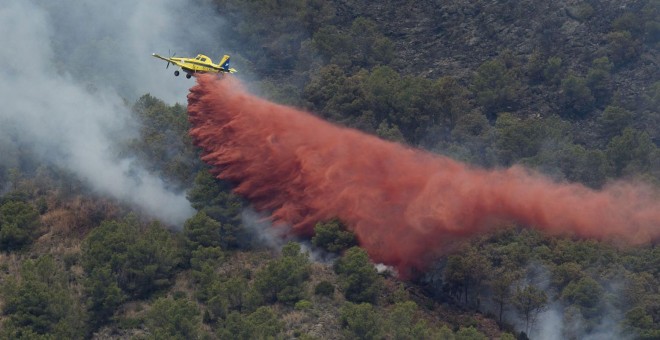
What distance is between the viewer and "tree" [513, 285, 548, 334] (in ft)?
281

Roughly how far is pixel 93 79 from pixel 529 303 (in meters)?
43.3

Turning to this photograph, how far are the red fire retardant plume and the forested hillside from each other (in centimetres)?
122

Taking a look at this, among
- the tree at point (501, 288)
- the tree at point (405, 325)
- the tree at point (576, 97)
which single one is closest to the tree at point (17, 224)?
the tree at point (405, 325)

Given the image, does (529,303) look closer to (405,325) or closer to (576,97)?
(405,325)

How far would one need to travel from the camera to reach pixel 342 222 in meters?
93.4

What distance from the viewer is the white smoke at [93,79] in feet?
330

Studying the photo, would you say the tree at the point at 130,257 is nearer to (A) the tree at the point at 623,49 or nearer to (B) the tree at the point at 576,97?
(B) the tree at the point at 576,97

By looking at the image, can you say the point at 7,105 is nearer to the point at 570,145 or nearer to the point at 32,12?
the point at 32,12

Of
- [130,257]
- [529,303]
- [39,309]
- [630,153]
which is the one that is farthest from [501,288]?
[39,309]

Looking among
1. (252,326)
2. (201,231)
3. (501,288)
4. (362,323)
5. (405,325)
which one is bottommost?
(252,326)

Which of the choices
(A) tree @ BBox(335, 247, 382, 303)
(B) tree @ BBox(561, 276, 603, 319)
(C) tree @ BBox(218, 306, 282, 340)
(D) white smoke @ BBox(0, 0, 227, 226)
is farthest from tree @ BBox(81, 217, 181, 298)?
(B) tree @ BBox(561, 276, 603, 319)

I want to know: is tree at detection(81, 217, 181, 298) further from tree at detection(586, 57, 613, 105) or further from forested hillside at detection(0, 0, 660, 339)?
tree at detection(586, 57, 613, 105)

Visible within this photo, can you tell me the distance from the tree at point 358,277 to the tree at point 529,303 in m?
7.83

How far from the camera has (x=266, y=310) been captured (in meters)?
81.4
